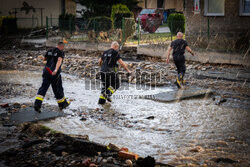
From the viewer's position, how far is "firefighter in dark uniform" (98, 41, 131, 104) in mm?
8703

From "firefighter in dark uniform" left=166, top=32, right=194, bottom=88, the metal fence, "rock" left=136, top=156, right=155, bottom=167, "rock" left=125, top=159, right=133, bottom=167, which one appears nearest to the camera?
"rock" left=136, top=156, right=155, bottom=167

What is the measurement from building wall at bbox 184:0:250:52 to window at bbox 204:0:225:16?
0.20 m

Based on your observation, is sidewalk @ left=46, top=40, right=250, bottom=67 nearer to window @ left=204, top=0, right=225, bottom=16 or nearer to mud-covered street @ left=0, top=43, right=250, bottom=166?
mud-covered street @ left=0, top=43, right=250, bottom=166

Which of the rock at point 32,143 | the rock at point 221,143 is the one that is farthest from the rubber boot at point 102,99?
the rock at point 221,143

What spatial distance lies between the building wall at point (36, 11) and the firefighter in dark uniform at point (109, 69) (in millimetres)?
24547

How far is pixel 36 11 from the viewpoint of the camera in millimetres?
35781

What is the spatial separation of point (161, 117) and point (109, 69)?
1921 millimetres

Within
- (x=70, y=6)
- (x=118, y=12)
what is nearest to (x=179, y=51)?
(x=118, y=12)

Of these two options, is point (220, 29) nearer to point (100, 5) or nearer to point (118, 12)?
point (118, 12)

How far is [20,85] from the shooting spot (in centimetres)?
1120

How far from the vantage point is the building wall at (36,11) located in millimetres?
33438

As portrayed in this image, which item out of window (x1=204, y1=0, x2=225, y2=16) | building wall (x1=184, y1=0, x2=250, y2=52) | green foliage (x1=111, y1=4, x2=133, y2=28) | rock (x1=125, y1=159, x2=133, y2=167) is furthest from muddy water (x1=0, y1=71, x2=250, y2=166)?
green foliage (x1=111, y1=4, x2=133, y2=28)

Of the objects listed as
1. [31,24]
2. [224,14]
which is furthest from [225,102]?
[31,24]

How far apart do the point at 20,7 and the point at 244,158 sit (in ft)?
107
